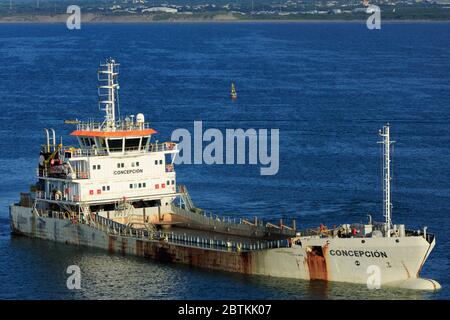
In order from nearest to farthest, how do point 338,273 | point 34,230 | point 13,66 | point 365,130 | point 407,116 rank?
point 338,273 < point 34,230 < point 365,130 < point 407,116 < point 13,66

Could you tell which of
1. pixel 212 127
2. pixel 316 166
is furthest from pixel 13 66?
pixel 316 166

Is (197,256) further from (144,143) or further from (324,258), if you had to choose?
(144,143)

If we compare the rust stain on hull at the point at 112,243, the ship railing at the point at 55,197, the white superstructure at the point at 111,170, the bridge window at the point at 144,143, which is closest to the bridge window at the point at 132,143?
the white superstructure at the point at 111,170

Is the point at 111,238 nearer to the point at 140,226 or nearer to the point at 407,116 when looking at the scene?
the point at 140,226

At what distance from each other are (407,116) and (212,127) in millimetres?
19952

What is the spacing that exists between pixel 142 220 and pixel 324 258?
45.8ft

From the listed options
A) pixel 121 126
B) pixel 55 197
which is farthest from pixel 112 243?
pixel 121 126

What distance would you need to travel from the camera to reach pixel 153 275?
209 feet

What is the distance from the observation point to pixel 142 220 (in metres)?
71.0

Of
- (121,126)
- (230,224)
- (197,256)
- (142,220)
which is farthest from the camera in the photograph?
(121,126)

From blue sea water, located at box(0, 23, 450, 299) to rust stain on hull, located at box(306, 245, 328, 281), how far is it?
2.37 feet

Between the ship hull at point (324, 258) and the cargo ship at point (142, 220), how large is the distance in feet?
0.18

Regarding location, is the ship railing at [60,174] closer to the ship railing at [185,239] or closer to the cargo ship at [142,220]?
the cargo ship at [142,220]

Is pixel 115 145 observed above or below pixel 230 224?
above
